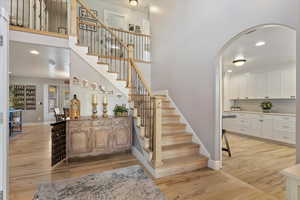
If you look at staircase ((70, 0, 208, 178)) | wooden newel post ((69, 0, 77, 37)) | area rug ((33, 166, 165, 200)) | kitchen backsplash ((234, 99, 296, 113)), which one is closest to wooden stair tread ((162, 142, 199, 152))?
staircase ((70, 0, 208, 178))

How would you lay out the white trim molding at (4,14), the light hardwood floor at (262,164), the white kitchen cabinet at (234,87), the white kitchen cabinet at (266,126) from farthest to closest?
the white kitchen cabinet at (234,87), the white kitchen cabinet at (266,126), the light hardwood floor at (262,164), the white trim molding at (4,14)

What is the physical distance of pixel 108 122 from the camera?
131 inches

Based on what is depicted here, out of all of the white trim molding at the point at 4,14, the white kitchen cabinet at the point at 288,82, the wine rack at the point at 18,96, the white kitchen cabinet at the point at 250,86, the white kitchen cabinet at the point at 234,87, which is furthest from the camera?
the wine rack at the point at 18,96

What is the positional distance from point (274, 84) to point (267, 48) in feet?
6.91

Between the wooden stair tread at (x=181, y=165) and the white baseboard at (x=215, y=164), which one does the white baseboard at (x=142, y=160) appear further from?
the white baseboard at (x=215, y=164)

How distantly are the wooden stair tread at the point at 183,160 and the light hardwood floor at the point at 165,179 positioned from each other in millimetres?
182

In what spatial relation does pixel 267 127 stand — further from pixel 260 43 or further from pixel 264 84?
pixel 260 43

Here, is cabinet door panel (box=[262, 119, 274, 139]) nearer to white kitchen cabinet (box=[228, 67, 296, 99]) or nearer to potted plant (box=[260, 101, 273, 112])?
potted plant (box=[260, 101, 273, 112])

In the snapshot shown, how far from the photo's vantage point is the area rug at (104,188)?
194 centimetres

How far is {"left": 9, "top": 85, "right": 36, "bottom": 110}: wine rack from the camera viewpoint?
769cm

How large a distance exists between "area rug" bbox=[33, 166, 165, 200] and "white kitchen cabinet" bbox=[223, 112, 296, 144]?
15.1ft

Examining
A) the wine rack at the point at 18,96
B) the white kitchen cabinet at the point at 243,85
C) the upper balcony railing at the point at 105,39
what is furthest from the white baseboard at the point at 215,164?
the wine rack at the point at 18,96

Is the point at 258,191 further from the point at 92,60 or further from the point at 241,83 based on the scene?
the point at 241,83

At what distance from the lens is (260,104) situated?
5.76m
